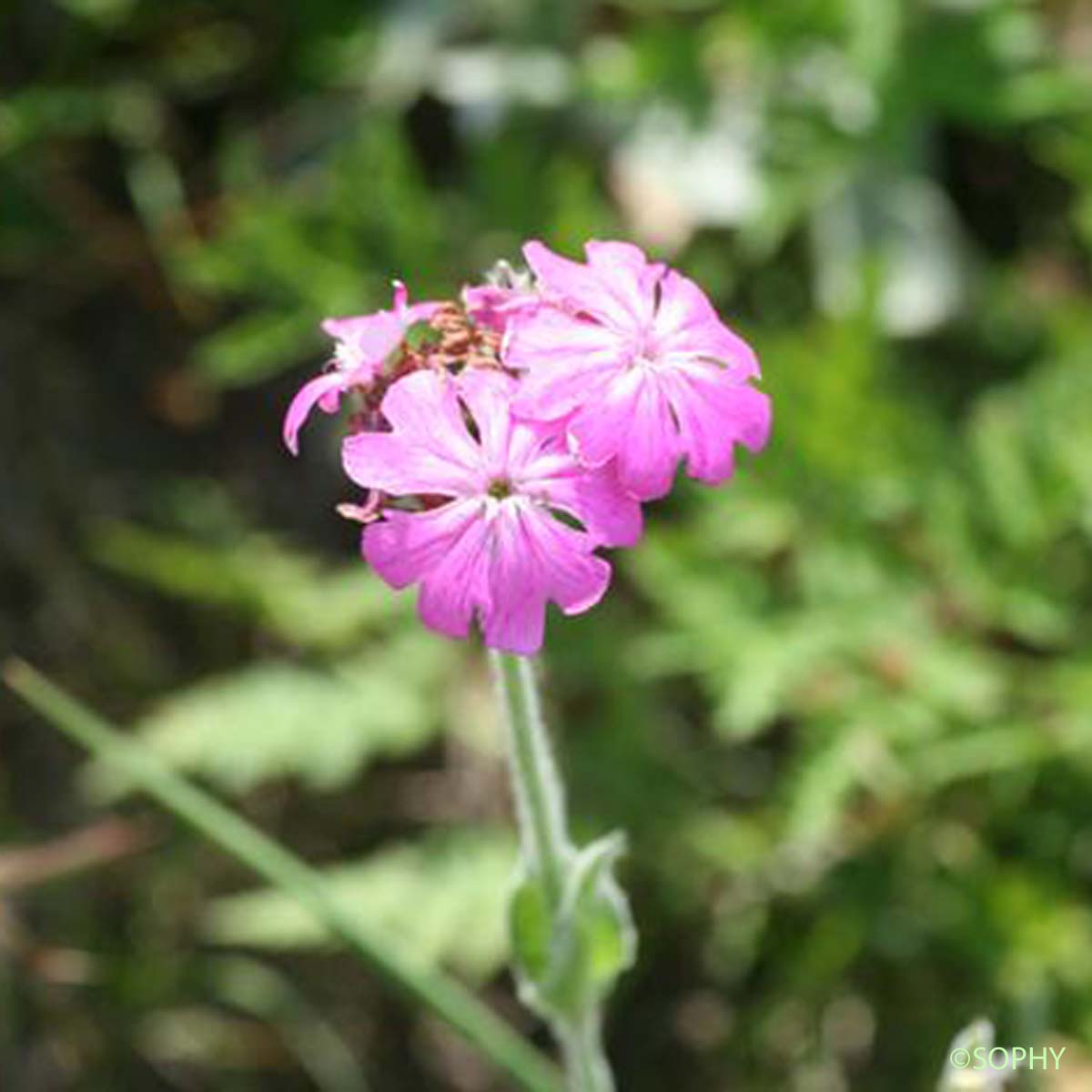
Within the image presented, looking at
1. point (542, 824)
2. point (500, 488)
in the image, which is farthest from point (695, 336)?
point (542, 824)

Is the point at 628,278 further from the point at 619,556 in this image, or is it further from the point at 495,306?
the point at 619,556

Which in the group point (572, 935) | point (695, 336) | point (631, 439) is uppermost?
point (695, 336)

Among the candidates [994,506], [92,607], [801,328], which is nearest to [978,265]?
[801,328]

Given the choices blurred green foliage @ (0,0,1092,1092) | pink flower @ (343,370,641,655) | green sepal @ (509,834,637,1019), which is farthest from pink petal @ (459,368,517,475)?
blurred green foliage @ (0,0,1092,1092)

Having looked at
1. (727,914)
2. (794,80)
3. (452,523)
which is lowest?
(452,523)

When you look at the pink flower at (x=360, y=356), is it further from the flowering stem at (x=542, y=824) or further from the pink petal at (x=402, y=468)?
the flowering stem at (x=542, y=824)

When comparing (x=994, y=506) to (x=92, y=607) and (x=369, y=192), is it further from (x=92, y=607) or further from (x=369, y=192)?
(x=92, y=607)

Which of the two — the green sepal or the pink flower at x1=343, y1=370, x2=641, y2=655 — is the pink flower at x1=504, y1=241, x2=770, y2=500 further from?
the green sepal
